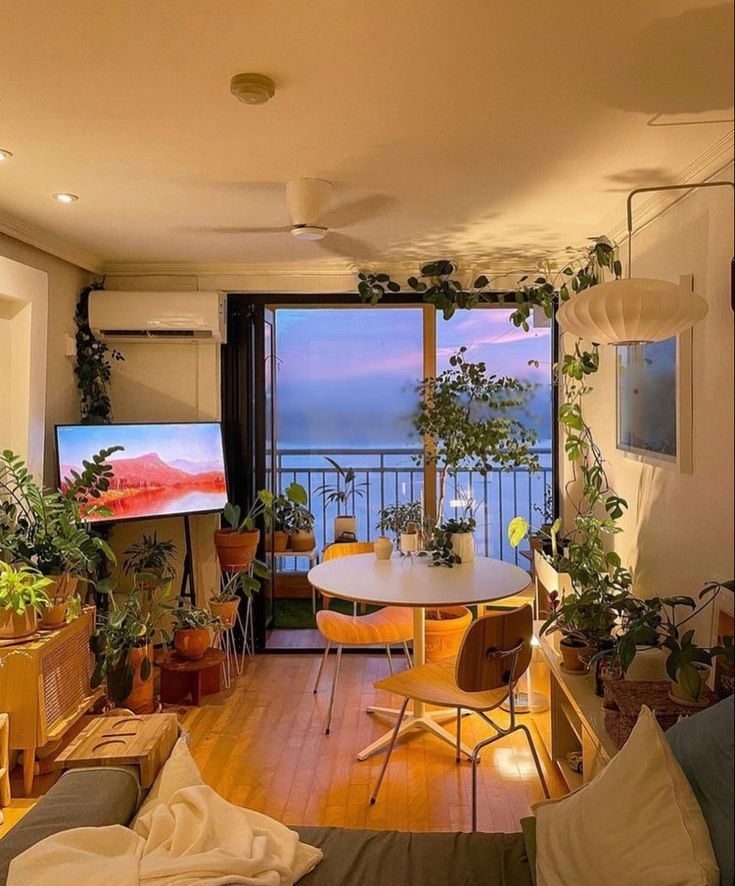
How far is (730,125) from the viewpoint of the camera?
71 centimetres

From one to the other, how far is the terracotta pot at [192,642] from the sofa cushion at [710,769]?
2.66 meters

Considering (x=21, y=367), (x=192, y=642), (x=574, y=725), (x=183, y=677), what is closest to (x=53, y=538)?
(x=21, y=367)

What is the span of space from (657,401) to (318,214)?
4.99ft

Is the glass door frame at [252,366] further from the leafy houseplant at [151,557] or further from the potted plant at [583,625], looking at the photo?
the potted plant at [583,625]

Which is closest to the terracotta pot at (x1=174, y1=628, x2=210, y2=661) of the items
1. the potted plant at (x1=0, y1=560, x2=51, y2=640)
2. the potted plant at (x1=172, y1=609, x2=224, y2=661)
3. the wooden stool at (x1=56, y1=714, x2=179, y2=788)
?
the potted plant at (x1=172, y1=609, x2=224, y2=661)

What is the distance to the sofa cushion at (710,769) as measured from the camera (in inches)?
44.2

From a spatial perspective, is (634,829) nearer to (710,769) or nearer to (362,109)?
(710,769)

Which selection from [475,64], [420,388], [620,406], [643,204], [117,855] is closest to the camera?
[117,855]

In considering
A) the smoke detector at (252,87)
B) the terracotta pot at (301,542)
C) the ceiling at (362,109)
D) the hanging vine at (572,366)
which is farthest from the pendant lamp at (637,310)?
the terracotta pot at (301,542)

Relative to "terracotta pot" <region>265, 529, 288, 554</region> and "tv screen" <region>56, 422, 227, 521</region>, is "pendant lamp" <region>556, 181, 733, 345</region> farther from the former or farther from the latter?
"terracotta pot" <region>265, 529, 288, 554</region>

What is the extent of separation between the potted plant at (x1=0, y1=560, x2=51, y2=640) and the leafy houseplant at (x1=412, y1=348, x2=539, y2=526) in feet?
6.85

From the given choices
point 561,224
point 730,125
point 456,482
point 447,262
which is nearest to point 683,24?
point 730,125

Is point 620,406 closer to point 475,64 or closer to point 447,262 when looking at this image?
point 447,262

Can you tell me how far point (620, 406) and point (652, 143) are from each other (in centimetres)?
126
